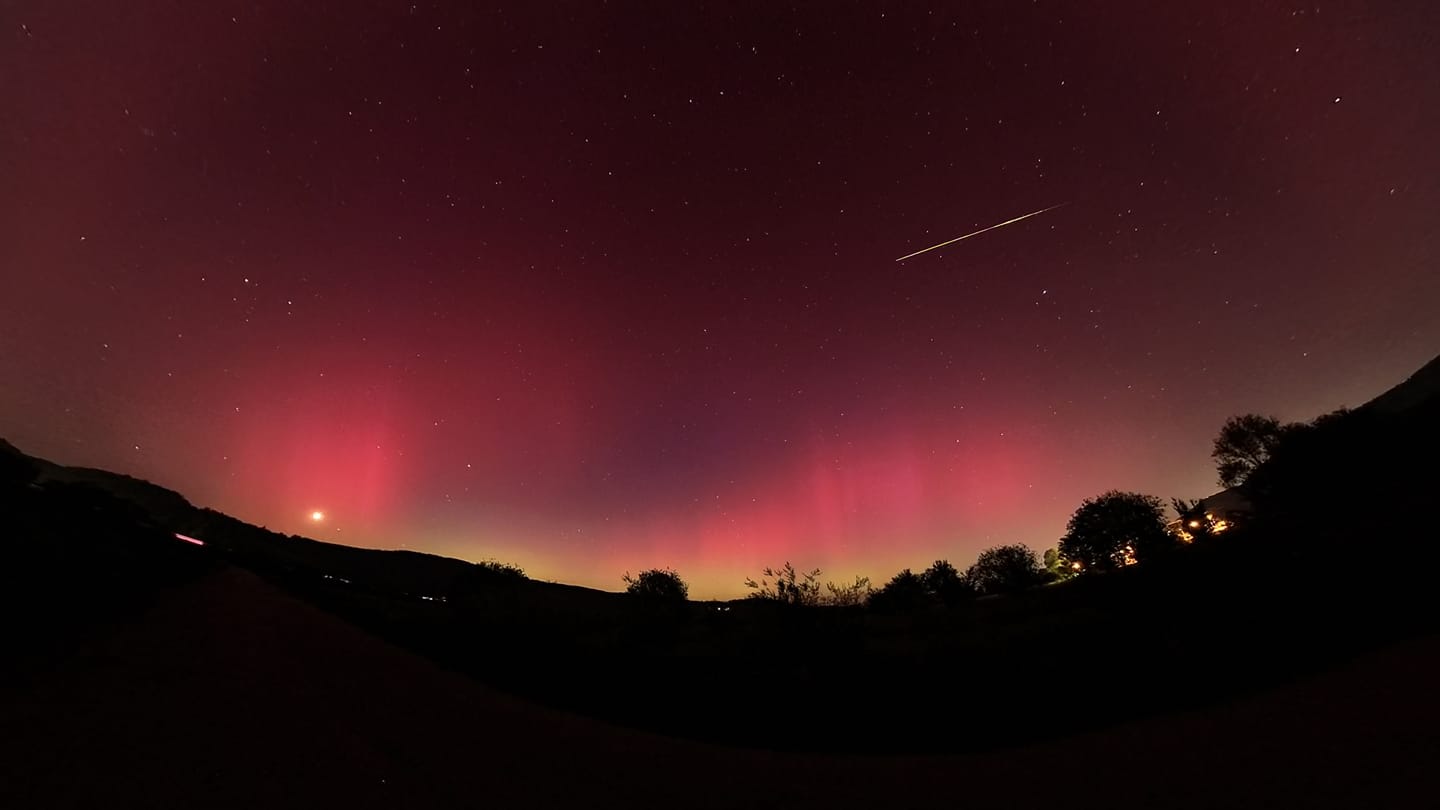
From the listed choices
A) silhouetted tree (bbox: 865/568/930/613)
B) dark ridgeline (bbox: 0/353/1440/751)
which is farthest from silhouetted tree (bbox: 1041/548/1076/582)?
dark ridgeline (bbox: 0/353/1440/751)

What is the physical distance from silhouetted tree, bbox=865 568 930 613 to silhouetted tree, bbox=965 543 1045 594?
8035 millimetres

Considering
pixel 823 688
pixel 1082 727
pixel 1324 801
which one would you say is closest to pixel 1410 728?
pixel 1324 801

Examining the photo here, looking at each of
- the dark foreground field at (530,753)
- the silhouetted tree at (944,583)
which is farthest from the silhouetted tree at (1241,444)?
the dark foreground field at (530,753)

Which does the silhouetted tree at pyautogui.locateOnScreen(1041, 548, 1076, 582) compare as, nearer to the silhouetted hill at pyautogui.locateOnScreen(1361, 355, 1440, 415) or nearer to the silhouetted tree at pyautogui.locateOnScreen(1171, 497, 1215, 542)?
the silhouetted tree at pyautogui.locateOnScreen(1171, 497, 1215, 542)

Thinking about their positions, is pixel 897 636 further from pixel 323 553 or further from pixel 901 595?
pixel 323 553

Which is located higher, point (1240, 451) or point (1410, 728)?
point (1240, 451)

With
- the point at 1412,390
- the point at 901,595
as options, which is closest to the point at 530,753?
the point at 901,595

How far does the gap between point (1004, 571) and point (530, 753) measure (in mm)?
77675

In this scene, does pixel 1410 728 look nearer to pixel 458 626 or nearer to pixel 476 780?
pixel 476 780

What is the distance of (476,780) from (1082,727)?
8404 mm

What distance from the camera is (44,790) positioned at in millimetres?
4391

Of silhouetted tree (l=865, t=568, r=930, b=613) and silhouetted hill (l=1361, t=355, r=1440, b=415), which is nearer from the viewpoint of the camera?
silhouetted tree (l=865, t=568, r=930, b=613)

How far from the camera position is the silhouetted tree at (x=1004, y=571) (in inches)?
2544

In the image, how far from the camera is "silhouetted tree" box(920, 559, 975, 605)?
198 ft
